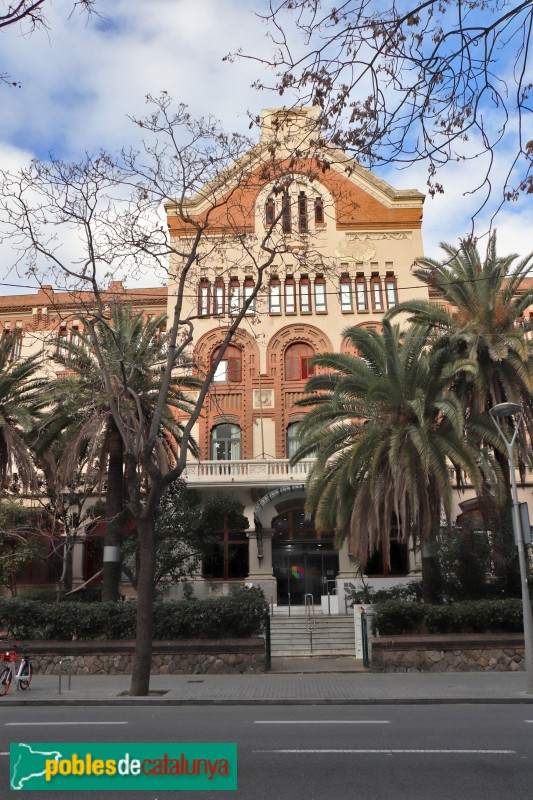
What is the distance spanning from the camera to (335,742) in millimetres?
8539

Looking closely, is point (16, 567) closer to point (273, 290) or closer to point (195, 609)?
point (195, 609)

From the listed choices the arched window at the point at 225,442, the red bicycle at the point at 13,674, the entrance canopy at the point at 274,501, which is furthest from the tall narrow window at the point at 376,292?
the red bicycle at the point at 13,674

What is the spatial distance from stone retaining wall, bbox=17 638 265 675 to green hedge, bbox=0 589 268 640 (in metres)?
0.46

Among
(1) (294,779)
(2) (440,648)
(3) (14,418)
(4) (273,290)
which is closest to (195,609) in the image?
(2) (440,648)

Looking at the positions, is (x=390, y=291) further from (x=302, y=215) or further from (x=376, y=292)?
(x=302, y=215)

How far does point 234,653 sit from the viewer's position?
60.7ft

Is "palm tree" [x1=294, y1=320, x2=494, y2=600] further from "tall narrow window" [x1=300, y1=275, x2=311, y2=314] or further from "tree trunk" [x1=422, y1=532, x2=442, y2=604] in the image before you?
"tall narrow window" [x1=300, y1=275, x2=311, y2=314]

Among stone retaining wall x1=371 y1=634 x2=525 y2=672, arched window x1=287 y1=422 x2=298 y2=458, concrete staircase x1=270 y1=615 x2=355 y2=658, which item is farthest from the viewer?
arched window x1=287 y1=422 x2=298 y2=458

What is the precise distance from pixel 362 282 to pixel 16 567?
20106 millimetres

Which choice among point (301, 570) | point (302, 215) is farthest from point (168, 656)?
point (302, 215)

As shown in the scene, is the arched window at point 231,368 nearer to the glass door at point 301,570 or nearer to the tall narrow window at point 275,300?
the tall narrow window at point 275,300

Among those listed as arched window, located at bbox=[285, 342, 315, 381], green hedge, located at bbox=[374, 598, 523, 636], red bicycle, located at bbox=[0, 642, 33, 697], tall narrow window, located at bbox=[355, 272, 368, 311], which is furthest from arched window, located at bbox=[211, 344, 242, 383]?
red bicycle, located at bbox=[0, 642, 33, 697]

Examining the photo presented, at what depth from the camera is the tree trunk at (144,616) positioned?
14.7 meters

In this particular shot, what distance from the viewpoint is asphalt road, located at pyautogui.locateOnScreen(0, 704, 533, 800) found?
6.22m
